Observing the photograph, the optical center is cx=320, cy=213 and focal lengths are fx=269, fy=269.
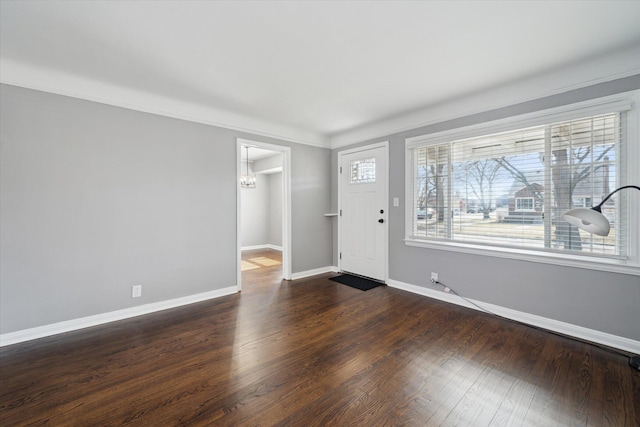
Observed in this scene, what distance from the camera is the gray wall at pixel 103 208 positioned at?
242cm

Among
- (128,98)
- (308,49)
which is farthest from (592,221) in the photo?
(128,98)

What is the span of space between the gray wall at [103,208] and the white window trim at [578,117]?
2974 mm

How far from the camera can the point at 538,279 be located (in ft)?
8.81

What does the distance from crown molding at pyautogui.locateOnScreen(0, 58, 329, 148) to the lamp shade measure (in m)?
3.60

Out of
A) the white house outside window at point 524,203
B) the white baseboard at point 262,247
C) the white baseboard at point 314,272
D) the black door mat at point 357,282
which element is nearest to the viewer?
the white house outside window at point 524,203

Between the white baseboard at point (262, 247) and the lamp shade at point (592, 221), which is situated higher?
the lamp shade at point (592, 221)

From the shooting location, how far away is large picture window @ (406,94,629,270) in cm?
238

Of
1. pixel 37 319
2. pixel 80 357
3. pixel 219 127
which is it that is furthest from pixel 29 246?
pixel 219 127

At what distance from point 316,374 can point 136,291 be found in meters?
2.30

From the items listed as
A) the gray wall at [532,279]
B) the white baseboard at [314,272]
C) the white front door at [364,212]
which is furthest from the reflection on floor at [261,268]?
the gray wall at [532,279]

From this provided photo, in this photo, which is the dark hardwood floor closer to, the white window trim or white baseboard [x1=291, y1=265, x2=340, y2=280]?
the white window trim

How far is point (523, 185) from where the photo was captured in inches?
112

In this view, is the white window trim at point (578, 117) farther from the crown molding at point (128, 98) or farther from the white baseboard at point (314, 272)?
the crown molding at point (128, 98)

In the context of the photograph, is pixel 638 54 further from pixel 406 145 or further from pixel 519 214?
pixel 406 145
